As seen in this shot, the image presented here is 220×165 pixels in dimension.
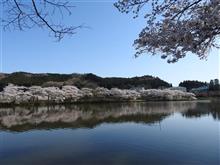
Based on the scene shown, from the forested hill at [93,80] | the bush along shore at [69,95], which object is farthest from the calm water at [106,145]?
the forested hill at [93,80]

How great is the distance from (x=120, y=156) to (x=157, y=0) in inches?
274

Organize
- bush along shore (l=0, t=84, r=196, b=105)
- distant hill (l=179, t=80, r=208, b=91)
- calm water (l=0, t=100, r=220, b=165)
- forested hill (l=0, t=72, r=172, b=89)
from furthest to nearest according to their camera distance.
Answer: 1. distant hill (l=179, t=80, r=208, b=91)
2. forested hill (l=0, t=72, r=172, b=89)
3. bush along shore (l=0, t=84, r=196, b=105)
4. calm water (l=0, t=100, r=220, b=165)

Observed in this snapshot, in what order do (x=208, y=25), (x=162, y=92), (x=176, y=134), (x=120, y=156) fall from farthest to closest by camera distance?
(x=162, y=92), (x=176, y=134), (x=120, y=156), (x=208, y=25)

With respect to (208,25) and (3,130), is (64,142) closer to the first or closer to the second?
(3,130)

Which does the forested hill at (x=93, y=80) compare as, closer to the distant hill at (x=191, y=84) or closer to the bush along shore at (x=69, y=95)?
the distant hill at (x=191, y=84)

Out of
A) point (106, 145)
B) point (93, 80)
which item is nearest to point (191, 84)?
point (93, 80)

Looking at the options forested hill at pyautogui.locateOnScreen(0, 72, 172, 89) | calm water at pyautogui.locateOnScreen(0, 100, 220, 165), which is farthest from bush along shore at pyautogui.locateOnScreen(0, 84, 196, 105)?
calm water at pyautogui.locateOnScreen(0, 100, 220, 165)

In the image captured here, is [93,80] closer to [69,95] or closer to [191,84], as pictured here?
[69,95]

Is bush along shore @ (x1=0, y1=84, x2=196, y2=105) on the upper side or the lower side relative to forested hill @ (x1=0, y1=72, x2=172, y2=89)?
lower

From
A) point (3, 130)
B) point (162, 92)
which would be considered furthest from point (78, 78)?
point (3, 130)

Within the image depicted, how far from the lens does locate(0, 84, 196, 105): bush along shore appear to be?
3972 cm

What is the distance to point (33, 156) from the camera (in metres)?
11.1

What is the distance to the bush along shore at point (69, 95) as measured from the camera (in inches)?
1564

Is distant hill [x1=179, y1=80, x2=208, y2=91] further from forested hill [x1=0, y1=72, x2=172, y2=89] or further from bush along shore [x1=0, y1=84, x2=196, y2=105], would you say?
bush along shore [x1=0, y1=84, x2=196, y2=105]
